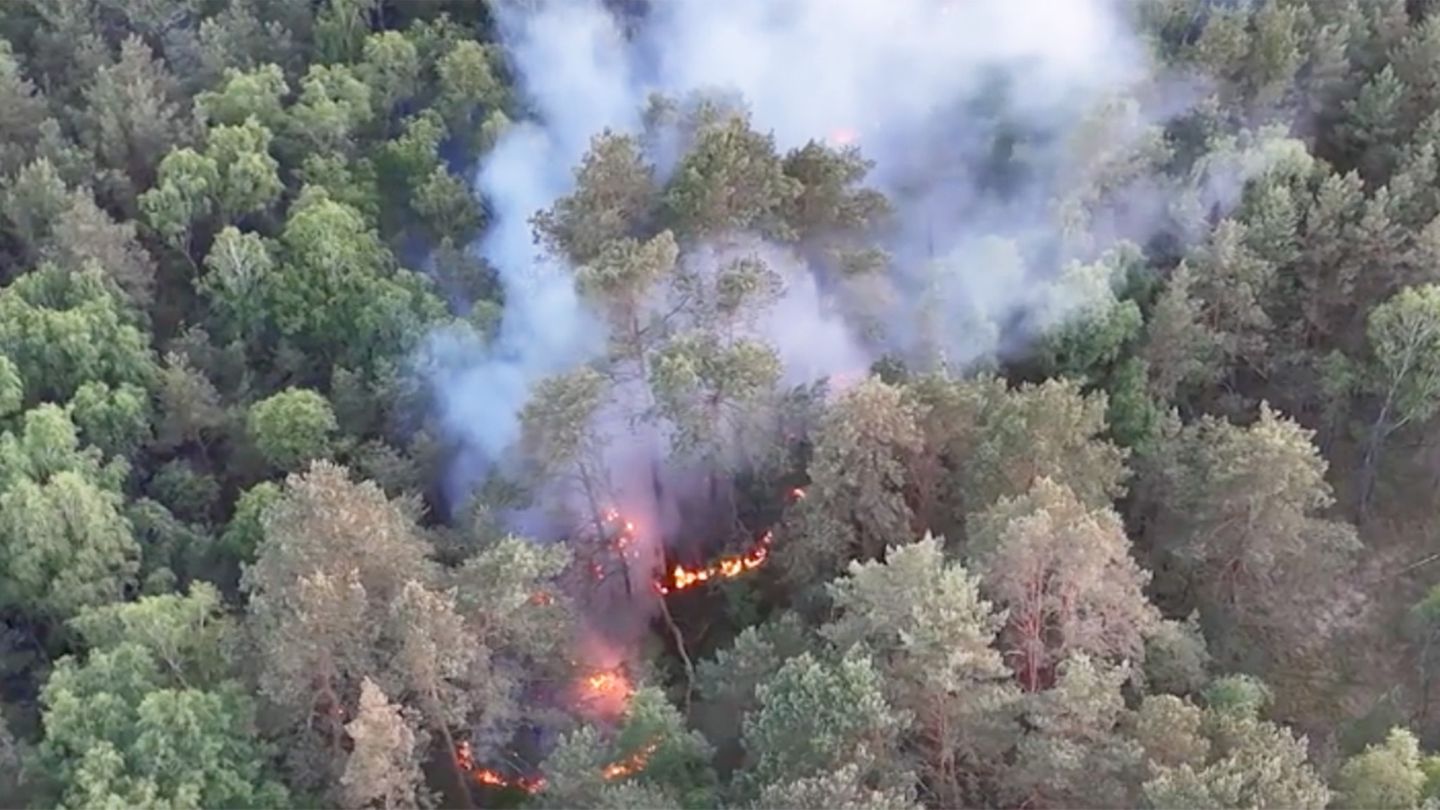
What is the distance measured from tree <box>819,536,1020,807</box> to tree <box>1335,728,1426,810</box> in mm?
4896

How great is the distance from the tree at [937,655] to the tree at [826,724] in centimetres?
56

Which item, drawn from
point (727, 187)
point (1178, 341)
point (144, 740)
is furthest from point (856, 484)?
point (144, 740)

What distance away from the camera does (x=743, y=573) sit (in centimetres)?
2872

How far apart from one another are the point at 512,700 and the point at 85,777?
6.26 metres

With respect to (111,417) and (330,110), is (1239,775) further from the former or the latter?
(330,110)

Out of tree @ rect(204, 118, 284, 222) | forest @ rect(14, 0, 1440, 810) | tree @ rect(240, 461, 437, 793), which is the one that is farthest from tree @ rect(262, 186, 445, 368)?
tree @ rect(240, 461, 437, 793)

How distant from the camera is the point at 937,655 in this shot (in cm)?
2109

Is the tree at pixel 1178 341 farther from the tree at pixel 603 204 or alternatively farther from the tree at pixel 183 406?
the tree at pixel 183 406

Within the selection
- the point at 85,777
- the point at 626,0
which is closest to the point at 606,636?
the point at 85,777

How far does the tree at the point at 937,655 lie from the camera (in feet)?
68.9

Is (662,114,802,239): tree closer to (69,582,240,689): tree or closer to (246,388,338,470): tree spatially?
(246,388,338,470): tree

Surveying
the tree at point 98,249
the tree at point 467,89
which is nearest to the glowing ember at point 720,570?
the tree at point 98,249

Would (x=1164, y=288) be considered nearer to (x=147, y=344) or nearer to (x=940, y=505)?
(x=940, y=505)

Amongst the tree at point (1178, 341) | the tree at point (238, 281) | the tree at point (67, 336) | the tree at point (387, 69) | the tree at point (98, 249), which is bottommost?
the tree at point (1178, 341)
